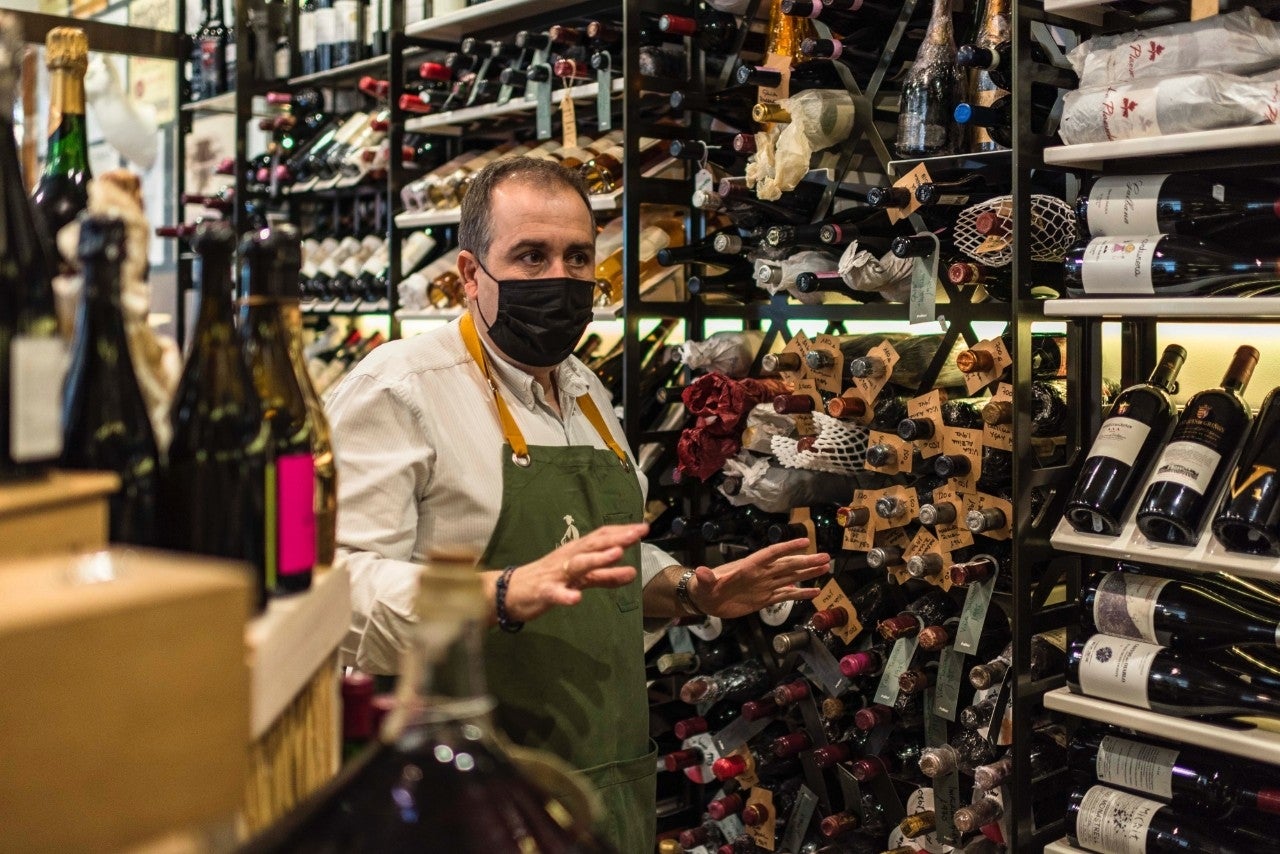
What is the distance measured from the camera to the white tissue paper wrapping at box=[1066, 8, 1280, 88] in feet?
7.22

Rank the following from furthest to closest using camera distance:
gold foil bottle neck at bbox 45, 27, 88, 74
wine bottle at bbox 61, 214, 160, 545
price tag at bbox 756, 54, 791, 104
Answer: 1. price tag at bbox 756, 54, 791, 104
2. gold foil bottle neck at bbox 45, 27, 88, 74
3. wine bottle at bbox 61, 214, 160, 545

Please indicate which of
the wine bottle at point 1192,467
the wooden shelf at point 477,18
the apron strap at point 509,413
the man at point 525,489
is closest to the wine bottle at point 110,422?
the man at point 525,489

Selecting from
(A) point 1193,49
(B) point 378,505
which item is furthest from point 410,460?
(A) point 1193,49

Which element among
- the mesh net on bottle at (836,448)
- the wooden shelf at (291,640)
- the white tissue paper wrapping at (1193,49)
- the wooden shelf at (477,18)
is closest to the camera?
the wooden shelf at (291,640)

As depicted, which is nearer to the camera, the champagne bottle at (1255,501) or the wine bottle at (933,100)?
the champagne bottle at (1255,501)

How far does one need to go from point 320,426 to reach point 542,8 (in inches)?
115

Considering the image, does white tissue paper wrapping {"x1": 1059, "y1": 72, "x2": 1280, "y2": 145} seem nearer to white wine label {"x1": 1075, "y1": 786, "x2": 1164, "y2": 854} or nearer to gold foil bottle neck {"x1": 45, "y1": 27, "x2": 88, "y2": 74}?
white wine label {"x1": 1075, "y1": 786, "x2": 1164, "y2": 854}

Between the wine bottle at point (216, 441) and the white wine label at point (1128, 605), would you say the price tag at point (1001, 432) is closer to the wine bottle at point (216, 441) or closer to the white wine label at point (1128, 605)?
the white wine label at point (1128, 605)

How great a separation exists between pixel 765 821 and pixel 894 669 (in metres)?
0.67

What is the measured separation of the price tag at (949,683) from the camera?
2.76 m

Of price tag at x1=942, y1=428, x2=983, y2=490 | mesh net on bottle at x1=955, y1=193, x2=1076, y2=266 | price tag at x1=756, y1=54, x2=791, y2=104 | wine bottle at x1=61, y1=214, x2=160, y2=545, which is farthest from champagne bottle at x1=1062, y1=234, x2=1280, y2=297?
wine bottle at x1=61, y1=214, x2=160, y2=545

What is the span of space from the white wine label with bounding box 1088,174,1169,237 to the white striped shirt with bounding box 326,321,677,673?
1138 mm

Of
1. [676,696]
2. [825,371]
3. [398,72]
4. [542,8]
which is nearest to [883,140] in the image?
[825,371]

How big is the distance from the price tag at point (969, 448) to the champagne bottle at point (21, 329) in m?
2.08
